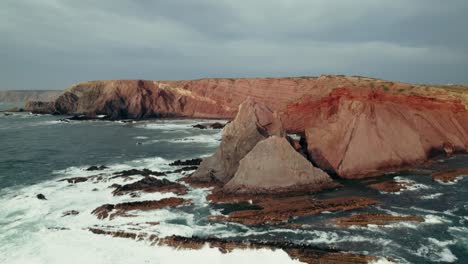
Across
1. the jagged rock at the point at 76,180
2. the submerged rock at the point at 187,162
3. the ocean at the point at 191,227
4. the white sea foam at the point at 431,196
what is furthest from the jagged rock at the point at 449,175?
the jagged rock at the point at 76,180

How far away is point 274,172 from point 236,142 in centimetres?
488

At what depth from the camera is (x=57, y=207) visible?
27859 mm

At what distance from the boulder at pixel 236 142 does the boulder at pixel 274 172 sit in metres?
2.64

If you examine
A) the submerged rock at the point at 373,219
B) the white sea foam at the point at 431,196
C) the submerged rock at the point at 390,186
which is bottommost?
the submerged rock at the point at 373,219

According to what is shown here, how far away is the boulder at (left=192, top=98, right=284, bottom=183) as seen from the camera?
32594 millimetres

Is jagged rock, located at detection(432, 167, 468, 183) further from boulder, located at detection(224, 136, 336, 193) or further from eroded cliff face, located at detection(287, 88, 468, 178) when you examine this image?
boulder, located at detection(224, 136, 336, 193)

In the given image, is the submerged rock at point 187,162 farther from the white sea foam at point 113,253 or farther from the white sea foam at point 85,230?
the white sea foam at point 113,253

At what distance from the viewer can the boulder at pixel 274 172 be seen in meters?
29.0

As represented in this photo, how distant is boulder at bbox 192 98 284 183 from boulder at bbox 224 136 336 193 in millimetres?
2635

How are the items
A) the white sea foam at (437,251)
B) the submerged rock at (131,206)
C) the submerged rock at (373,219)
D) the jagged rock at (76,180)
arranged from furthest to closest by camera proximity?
the jagged rock at (76,180) < the submerged rock at (131,206) < the submerged rock at (373,219) < the white sea foam at (437,251)

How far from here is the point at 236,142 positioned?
32.8m

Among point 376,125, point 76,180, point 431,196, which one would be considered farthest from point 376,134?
point 76,180

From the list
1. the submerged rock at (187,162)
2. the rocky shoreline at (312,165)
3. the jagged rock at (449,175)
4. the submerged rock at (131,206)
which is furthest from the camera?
the submerged rock at (187,162)

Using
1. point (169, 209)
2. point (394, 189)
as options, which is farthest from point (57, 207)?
point (394, 189)
